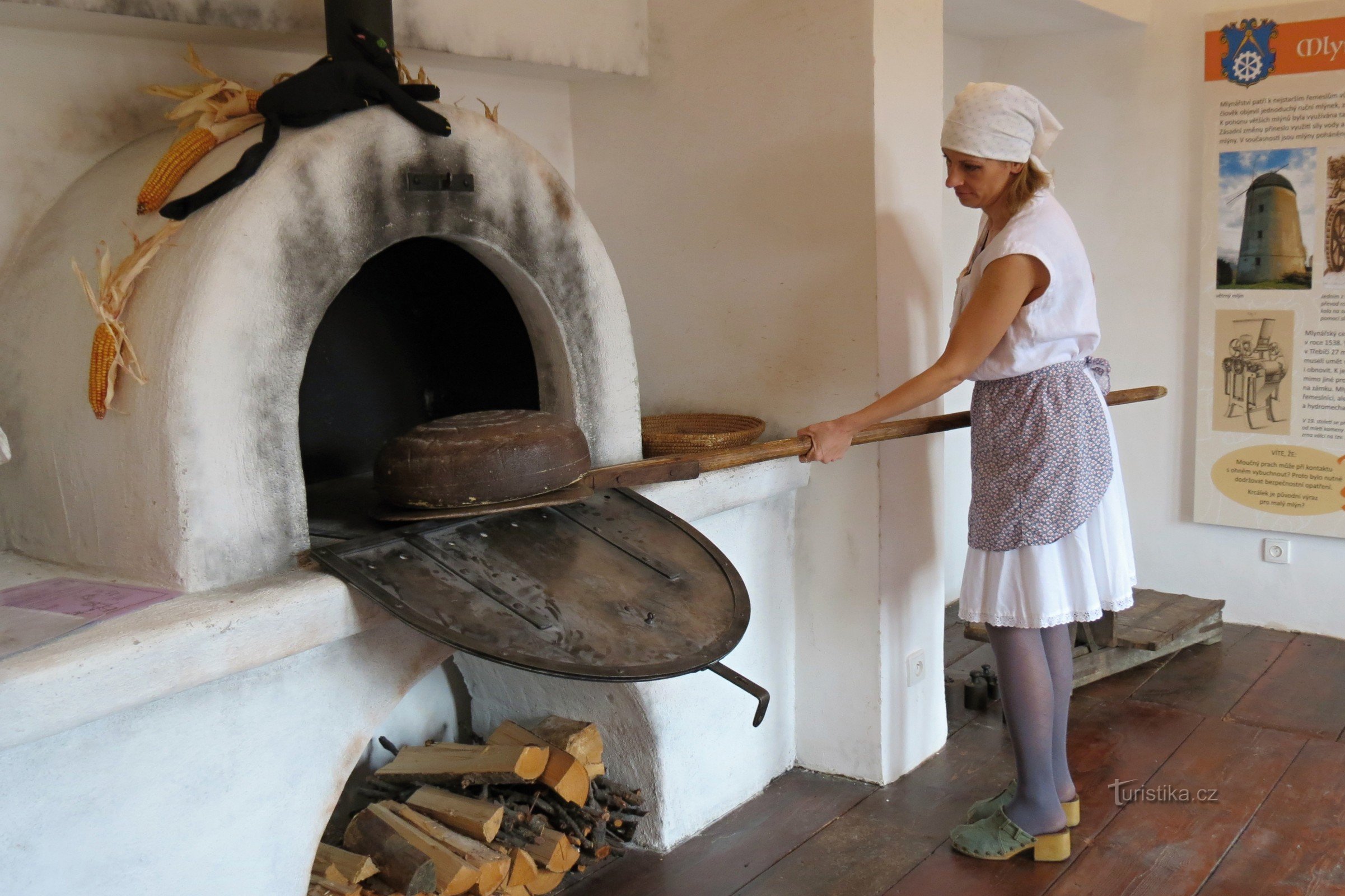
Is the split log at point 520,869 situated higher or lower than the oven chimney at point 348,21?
lower

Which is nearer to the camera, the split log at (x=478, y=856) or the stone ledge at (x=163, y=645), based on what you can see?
the stone ledge at (x=163, y=645)

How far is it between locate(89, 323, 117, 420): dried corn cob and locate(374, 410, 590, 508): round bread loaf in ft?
1.53

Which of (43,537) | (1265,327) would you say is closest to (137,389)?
(43,537)

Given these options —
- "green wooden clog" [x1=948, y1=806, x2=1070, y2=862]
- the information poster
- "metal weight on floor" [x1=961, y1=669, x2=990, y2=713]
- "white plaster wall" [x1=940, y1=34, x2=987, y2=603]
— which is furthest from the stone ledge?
the information poster

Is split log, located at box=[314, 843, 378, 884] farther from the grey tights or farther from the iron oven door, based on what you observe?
the grey tights

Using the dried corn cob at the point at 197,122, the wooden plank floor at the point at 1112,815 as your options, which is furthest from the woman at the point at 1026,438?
the dried corn cob at the point at 197,122

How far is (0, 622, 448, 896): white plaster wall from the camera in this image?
1580 mm

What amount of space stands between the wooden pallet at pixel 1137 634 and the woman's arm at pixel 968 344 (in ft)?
3.87

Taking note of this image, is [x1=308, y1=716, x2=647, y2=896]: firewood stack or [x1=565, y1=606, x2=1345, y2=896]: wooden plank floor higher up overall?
[x1=308, y1=716, x2=647, y2=896]: firewood stack

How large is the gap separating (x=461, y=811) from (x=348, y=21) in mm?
1643

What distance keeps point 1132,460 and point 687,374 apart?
6.79ft

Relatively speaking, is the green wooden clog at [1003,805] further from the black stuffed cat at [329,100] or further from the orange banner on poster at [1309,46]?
the orange banner on poster at [1309,46]

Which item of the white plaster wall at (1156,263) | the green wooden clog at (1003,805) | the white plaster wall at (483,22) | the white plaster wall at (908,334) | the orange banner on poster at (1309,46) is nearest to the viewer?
the white plaster wall at (483,22)

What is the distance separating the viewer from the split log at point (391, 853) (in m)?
2.29
